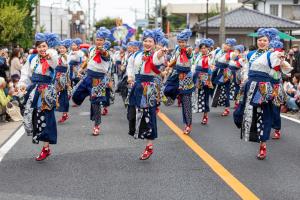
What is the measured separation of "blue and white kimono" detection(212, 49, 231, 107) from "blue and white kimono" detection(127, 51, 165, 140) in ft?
20.3

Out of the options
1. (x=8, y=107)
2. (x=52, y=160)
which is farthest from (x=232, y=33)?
(x=52, y=160)

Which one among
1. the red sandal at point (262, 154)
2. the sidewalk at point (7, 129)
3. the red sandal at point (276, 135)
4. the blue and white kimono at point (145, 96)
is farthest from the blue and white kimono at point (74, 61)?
the red sandal at point (262, 154)

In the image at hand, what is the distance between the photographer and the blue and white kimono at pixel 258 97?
9.07 meters

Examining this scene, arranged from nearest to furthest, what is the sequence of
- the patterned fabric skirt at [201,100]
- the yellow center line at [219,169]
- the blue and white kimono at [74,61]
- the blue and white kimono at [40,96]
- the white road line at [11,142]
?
the yellow center line at [219,169]
the blue and white kimono at [40,96]
the white road line at [11,142]
the patterned fabric skirt at [201,100]
the blue and white kimono at [74,61]

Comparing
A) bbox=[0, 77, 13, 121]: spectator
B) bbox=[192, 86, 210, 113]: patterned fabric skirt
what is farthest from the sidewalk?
bbox=[192, 86, 210, 113]: patterned fabric skirt

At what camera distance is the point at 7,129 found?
12.9m

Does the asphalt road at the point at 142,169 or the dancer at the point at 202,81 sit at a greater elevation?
the dancer at the point at 202,81

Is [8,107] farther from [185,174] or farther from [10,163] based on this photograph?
[185,174]

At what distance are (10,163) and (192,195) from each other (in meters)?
3.17

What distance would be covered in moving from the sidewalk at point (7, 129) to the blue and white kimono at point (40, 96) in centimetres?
195

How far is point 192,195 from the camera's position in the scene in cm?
686

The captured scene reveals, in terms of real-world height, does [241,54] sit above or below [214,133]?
above

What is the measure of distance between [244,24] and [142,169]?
34976 millimetres

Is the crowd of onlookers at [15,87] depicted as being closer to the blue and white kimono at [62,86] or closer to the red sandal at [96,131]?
the blue and white kimono at [62,86]
